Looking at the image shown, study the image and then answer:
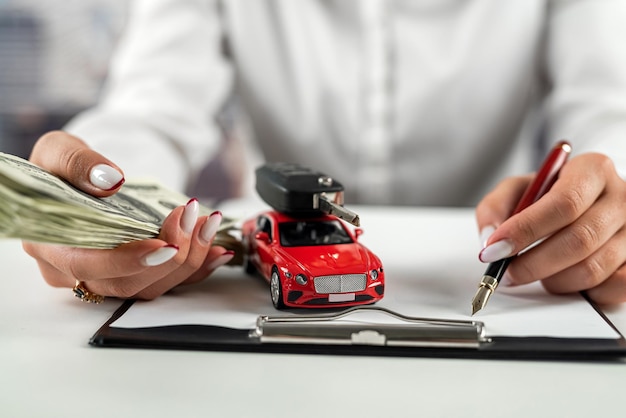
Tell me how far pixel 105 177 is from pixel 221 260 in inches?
5.6

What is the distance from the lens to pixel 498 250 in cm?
67

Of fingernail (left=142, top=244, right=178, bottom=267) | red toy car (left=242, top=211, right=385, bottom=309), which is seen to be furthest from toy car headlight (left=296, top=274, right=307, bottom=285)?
fingernail (left=142, top=244, right=178, bottom=267)

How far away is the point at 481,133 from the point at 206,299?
0.90 metres

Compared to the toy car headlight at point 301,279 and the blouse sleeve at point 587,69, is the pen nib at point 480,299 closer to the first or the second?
the toy car headlight at point 301,279

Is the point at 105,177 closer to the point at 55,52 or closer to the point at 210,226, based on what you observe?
the point at 210,226

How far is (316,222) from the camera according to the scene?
0.71 metres

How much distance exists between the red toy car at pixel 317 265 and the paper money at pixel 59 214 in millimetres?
110

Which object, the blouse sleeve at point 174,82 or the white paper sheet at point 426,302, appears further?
the blouse sleeve at point 174,82

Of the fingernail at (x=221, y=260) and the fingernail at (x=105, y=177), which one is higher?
the fingernail at (x=105, y=177)

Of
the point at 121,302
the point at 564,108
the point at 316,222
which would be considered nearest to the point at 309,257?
the point at 316,222

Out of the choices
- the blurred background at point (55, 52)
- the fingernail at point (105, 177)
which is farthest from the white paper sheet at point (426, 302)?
the blurred background at point (55, 52)

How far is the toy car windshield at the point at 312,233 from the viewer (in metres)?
0.68

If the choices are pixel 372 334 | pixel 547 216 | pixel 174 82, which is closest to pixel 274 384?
pixel 372 334

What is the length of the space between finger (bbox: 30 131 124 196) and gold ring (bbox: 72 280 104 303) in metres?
0.09
